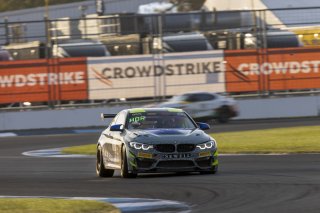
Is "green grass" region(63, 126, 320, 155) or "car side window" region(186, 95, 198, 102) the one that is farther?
"car side window" region(186, 95, 198, 102)

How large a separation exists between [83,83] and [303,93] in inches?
354

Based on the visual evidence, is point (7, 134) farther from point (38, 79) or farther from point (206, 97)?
point (206, 97)

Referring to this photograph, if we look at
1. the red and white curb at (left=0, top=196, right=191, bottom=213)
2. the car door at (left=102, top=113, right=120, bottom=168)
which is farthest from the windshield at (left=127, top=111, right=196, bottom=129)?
A: the red and white curb at (left=0, top=196, right=191, bottom=213)

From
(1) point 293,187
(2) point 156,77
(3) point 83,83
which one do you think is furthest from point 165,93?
(1) point 293,187

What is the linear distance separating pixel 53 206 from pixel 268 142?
13273mm

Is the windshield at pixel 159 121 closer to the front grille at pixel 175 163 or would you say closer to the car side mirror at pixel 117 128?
the car side mirror at pixel 117 128

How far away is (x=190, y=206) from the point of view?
11.2m

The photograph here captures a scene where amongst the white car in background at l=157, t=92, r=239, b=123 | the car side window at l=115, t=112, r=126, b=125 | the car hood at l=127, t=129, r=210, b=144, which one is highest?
the car side window at l=115, t=112, r=126, b=125

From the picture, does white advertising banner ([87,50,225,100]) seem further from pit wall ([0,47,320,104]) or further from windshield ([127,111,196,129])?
windshield ([127,111,196,129])

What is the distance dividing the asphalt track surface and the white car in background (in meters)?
13.7

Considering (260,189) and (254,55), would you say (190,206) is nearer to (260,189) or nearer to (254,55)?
(260,189)

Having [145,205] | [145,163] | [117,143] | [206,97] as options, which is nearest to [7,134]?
[206,97]

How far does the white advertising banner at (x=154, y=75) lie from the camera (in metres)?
37.8

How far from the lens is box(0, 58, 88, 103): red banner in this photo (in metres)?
37.1
